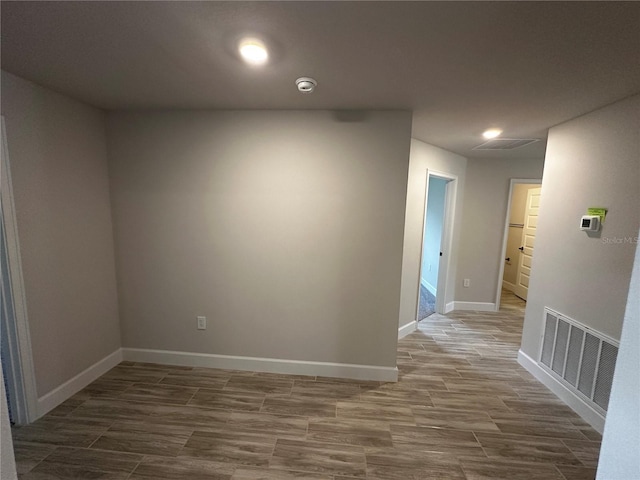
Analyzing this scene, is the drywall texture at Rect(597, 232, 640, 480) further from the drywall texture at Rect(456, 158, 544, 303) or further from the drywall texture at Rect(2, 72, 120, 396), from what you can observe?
the drywall texture at Rect(456, 158, 544, 303)

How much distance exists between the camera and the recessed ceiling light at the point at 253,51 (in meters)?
1.34

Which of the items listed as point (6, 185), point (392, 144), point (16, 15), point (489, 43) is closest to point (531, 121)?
point (392, 144)

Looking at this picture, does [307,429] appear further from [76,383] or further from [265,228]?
[76,383]

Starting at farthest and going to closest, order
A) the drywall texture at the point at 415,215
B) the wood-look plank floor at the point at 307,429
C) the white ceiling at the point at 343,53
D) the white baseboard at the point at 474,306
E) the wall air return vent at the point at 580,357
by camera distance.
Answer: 1. the white baseboard at the point at 474,306
2. the drywall texture at the point at 415,215
3. the wall air return vent at the point at 580,357
4. the wood-look plank floor at the point at 307,429
5. the white ceiling at the point at 343,53

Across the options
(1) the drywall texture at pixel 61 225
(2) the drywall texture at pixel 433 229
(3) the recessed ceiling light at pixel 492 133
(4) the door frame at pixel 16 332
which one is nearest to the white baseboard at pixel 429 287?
(2) the drywall texture at pixel 433 229

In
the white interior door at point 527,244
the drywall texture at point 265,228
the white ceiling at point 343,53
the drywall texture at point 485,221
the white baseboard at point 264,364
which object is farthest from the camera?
the white interior door at point 527,244

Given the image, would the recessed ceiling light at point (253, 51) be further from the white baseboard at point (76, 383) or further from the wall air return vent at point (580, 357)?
the wall air return vent at point (580, 357)

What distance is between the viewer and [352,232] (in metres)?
2.35

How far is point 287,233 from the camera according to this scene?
2402mm

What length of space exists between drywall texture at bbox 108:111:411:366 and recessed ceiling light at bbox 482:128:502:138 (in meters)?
1.06

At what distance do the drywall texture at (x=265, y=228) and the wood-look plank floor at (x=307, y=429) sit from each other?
37cm

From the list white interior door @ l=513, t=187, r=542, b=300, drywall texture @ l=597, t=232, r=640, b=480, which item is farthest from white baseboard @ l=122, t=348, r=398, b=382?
white interior door @ l=513, t=187, r=542, b=300

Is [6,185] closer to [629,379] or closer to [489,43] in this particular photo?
[489,43]

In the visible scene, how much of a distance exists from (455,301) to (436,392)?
2364 mm
